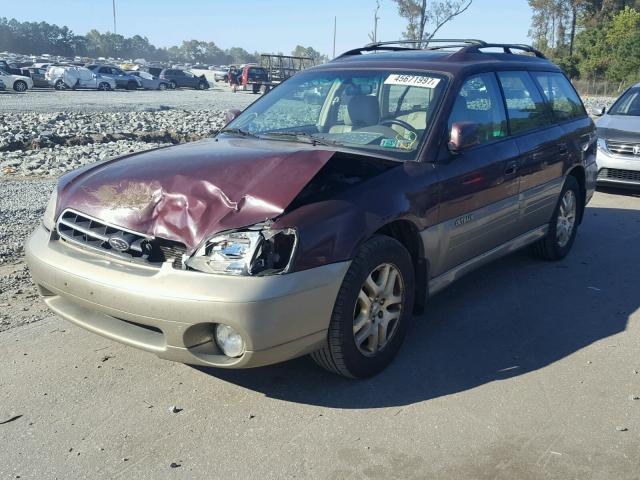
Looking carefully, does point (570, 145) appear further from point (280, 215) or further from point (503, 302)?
point (280, 215)

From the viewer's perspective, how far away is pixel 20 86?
1395 inches

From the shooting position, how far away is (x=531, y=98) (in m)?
5.68

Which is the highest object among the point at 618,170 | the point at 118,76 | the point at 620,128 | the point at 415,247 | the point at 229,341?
the point at 118,76

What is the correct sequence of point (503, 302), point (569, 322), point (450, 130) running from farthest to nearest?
point (503, 302) < point (569, 322) < point (450, 130)

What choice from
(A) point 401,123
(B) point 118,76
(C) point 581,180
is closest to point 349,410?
(A) point 401,123

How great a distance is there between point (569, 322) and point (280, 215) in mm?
2685

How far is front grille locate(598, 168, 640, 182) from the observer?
382 inches

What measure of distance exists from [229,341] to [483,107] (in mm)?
2783

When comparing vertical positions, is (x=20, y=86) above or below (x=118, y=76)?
below

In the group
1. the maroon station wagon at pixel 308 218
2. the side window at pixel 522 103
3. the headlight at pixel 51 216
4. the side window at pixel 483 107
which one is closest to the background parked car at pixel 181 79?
the side window at pixel 522 103

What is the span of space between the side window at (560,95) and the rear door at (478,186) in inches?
43.7

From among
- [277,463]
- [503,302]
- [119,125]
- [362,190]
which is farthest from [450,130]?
[119,125]

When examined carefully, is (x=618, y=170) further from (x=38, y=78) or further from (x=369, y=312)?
(x=38, y=78)

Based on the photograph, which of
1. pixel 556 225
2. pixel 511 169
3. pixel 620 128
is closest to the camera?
pixel 511 169
